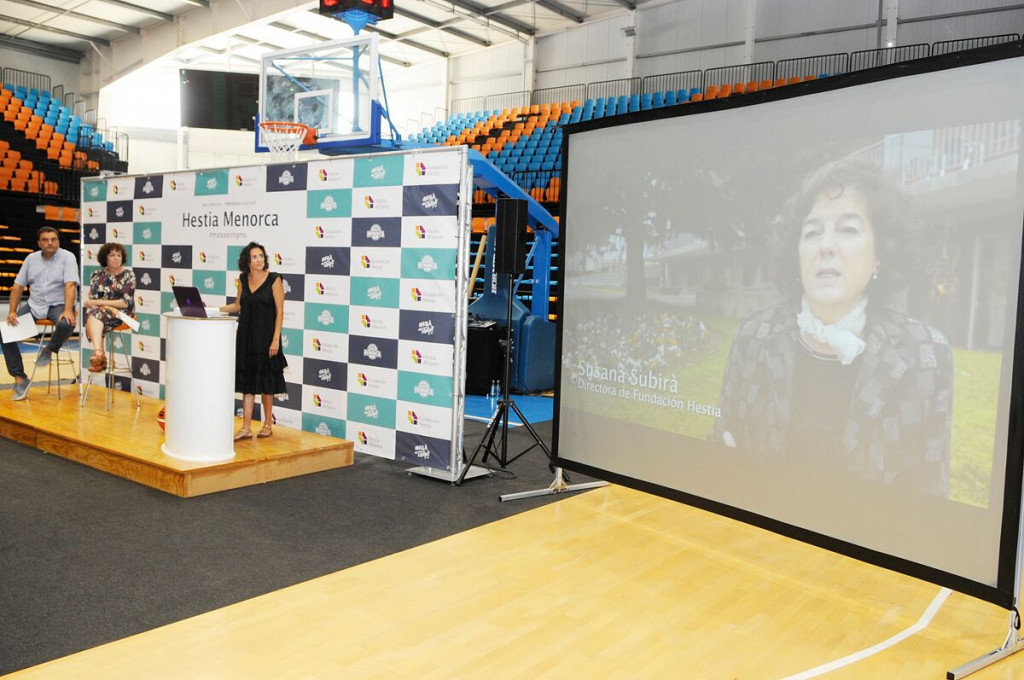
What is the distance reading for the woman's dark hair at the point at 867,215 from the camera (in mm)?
2990

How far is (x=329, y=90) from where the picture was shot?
31.8ft

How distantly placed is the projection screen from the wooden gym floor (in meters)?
0.29

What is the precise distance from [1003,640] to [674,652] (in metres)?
1.35

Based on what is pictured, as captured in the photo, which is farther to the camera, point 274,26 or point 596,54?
point 274,26

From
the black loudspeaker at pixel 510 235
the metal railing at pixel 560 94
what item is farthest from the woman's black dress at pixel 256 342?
the metal railing at pixel 560 94

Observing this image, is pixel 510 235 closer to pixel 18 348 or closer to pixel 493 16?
pixel 18 348

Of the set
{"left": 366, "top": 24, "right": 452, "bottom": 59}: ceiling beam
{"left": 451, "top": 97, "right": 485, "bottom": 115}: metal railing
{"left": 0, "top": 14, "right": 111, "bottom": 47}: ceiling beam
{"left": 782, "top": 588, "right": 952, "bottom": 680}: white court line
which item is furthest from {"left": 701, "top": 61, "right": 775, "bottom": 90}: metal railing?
{"left": 0, "top": 14, "right": 111, "bottom": 47}: ceiling beam

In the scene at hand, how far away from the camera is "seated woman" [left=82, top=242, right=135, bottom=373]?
619cm

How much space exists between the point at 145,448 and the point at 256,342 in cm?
95

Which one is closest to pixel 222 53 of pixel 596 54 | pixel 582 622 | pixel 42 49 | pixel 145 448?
pixel 42 49

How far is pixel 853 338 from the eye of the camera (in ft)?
10.2

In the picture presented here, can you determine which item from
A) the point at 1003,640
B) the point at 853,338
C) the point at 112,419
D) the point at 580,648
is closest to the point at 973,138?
the point at 853,338

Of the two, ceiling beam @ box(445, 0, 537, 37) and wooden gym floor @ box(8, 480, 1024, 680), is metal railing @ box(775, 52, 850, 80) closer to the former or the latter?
ceiling beam @ box(445, 0, 537, 37)

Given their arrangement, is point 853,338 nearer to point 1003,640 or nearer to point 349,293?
point 1003,640
